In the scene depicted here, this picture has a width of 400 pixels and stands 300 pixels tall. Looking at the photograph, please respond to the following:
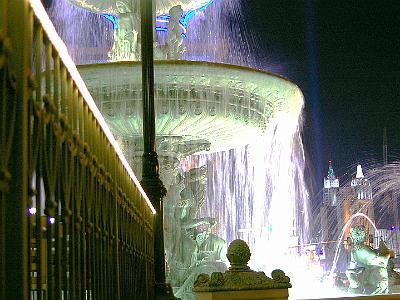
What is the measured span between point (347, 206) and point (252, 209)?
102304 millimetres

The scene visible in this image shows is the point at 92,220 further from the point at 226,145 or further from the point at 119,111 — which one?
the point at 226,145

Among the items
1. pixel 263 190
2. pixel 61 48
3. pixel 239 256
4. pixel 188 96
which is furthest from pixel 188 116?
pixel 61 48

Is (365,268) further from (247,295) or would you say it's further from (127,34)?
(247,295)

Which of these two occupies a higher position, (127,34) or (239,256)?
(127,34)

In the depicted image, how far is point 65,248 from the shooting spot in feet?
8.06

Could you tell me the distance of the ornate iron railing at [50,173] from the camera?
1.75 meters

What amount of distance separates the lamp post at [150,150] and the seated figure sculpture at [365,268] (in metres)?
6.21

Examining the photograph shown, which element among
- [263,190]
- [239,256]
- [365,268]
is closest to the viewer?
[239,256]

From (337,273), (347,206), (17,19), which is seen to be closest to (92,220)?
(17,19)

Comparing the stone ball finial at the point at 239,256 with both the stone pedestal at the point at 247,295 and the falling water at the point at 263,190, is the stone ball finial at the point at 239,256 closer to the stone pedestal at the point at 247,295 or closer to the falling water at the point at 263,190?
the stone pedestal at the point at 247,295

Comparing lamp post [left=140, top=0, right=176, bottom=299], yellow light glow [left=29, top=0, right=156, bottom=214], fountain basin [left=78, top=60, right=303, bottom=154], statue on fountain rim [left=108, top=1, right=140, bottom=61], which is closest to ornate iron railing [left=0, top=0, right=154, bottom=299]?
yellow light glow [left=29, top=0, right=156, bottom=214]

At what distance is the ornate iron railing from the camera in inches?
68.8

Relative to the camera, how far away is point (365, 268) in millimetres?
13023

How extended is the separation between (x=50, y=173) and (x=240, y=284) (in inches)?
214
